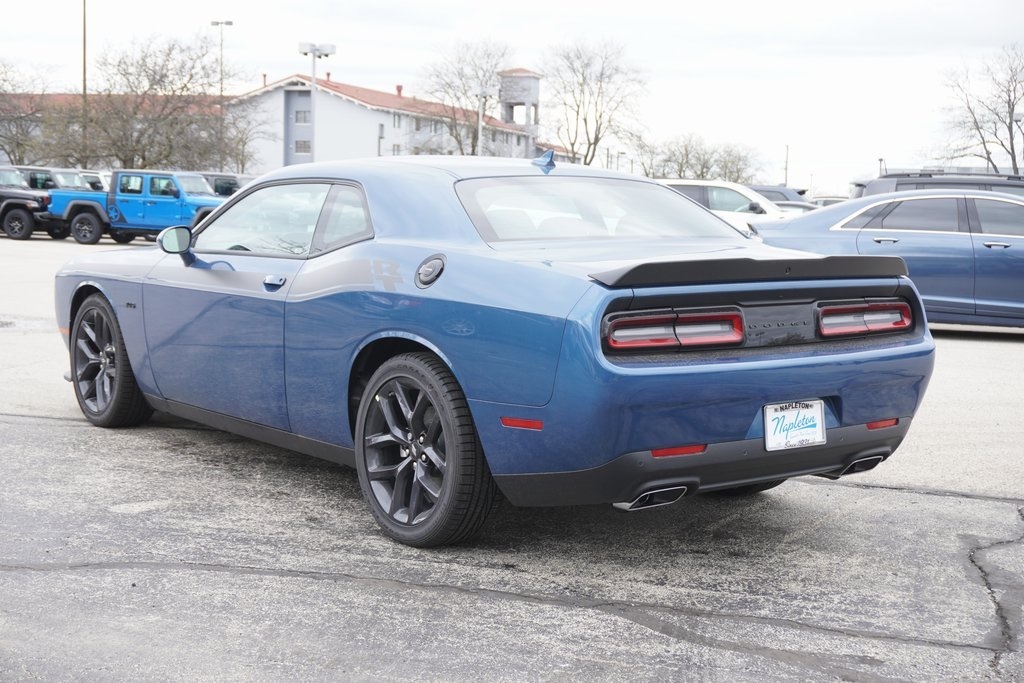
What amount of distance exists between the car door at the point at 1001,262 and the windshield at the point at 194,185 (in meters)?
19.1

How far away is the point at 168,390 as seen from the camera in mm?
5777

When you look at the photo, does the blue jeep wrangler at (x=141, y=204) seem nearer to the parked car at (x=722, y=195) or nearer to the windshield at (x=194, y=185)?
the windshield at (x=194, y=185)

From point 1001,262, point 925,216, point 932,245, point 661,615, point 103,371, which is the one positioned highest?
point 925,216

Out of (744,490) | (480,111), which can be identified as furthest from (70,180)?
(480,111)

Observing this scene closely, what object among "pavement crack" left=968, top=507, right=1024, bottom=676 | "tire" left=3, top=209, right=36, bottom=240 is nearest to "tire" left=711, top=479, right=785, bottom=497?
"pavement crack" left=968, top=507, right=1024, bottom=676

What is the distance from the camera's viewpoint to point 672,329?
12.5 feet

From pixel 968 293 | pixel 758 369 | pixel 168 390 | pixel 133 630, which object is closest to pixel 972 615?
pixel 758 369

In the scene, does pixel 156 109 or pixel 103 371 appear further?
pixel 156 109

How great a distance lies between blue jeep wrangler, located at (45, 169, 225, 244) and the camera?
26406mm

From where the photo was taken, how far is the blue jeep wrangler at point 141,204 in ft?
86.6

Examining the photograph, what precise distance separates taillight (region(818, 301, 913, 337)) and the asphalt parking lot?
830 millimetres

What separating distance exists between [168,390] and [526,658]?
3037mm

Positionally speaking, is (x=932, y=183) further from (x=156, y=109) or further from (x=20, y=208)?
(x=156, y=109)

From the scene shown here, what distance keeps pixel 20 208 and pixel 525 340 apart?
26.8 meters
